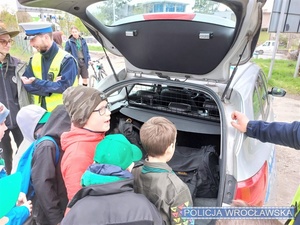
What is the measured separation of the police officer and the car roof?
23.6 inches

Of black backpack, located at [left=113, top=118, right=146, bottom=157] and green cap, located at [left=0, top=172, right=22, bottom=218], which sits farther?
black backpack, located at [left=113, top=118, right=146, bottom=157]

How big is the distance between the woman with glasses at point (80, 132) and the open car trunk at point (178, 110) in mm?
771

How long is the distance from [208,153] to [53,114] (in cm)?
123

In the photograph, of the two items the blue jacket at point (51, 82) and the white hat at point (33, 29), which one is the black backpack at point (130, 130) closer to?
the blue jacket at point (51, 82)

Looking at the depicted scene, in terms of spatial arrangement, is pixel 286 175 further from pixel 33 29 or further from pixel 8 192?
pixel 33 29

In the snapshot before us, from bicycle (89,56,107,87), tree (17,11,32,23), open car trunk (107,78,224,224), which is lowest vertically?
bicycle (89,56,107,87)

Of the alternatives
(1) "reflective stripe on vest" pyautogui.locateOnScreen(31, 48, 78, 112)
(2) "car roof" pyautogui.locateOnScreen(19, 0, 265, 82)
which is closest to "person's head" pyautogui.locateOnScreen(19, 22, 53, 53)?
(1) "reflective stripe on vest" pyautogui.locateOnScreen(31, 48, 78, 112)

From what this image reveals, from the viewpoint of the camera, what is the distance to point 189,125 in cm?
235

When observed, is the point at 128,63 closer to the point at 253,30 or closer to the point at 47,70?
the point at 47,70

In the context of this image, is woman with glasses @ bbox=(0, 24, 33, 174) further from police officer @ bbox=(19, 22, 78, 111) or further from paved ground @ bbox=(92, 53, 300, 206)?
paved ground @ bbox=(92, 53, 300, 206)

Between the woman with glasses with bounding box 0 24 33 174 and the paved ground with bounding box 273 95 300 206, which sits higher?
the woman with glasses with bounding box 0 24 33 174

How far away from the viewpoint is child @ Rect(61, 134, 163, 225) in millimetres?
1010

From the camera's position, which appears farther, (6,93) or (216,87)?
(6,93)

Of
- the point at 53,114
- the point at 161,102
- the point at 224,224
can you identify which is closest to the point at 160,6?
the point at 161,102
